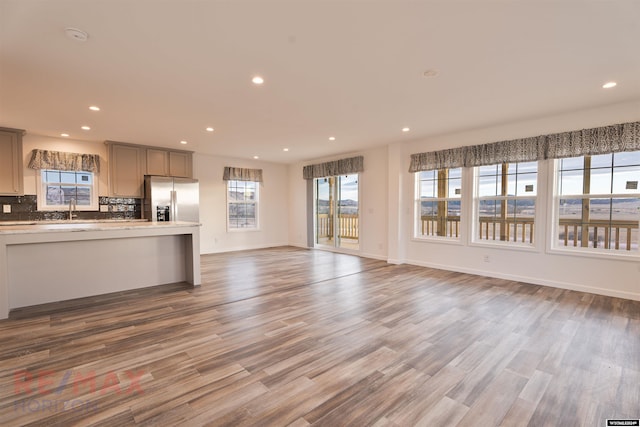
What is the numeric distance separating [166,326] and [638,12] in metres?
4.59

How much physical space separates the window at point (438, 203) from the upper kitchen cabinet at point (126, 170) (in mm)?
5796

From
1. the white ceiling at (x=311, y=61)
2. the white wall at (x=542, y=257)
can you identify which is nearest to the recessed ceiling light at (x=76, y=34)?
the white ceiling at (x=311, y=61)

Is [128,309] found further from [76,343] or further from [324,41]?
[324,41]

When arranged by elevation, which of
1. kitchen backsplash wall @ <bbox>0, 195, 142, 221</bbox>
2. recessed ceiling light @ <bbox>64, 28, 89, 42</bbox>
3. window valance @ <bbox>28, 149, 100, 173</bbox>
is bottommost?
kitchen backsplash wall @ <bbox>0, 195, 142, 221</bbox>

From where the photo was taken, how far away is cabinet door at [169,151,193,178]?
6.61 m

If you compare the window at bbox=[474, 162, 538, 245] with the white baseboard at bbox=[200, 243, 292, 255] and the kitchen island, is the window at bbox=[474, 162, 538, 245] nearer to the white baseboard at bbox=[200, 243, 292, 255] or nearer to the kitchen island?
the kitchen island

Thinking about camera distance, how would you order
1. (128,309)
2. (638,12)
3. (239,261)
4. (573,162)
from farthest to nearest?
1. (239,261)
2. (573,162)
3. (128,309)
4. (638,12)

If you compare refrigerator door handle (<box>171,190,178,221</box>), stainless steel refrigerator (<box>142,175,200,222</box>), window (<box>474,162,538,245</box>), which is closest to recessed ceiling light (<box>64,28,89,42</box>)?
stainless steel refrigerator (<box>142,175,200,222</box>)

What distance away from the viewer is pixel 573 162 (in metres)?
4.31

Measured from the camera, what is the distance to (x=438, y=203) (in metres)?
5.77

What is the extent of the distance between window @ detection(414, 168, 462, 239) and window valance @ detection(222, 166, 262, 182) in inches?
170

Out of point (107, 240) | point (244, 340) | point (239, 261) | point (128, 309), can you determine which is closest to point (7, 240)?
point (107, 240)

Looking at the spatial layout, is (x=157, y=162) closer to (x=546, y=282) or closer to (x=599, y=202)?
(x=546, y=282)

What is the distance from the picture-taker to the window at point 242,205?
25.8ft
